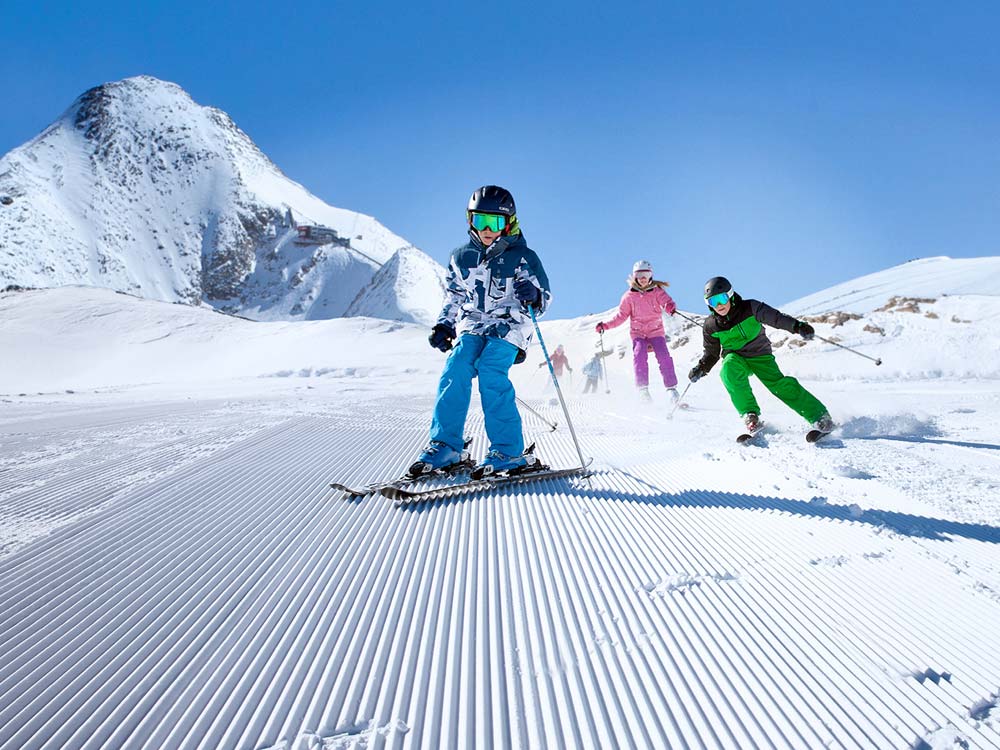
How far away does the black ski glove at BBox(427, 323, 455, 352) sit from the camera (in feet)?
11.0

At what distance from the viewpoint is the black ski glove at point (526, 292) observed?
131 inches

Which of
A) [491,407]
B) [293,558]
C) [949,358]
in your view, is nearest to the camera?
[293,558]

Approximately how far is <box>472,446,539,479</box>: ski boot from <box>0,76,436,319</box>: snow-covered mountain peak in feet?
390

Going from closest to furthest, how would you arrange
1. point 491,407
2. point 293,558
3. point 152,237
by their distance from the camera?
point 293,558
point 491,407
point 152,237

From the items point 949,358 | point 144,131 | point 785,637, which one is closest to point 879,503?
point 785,637

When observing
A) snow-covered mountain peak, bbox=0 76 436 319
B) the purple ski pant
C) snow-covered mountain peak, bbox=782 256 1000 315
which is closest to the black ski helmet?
the purple ski pant

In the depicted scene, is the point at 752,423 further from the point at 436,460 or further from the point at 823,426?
the point at 436,460

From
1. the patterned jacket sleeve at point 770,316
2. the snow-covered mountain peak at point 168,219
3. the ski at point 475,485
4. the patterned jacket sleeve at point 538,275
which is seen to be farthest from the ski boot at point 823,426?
the snow-covered mountain peak at point 168,219

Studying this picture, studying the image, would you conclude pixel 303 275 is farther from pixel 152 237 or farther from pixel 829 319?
pixel 829 319

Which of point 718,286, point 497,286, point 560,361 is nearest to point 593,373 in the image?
point 560,361

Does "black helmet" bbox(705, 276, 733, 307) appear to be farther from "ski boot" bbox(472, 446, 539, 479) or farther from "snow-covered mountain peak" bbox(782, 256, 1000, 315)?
"snow-covered mountain peak" bbox(782, 256, 1000, 315)

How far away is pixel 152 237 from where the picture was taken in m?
119

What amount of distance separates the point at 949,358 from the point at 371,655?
11194 millimetres

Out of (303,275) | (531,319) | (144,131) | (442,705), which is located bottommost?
(442,705)
